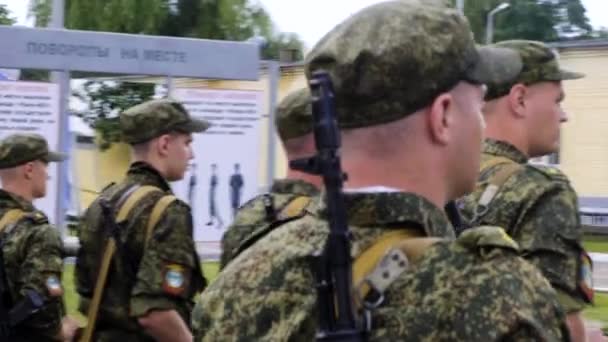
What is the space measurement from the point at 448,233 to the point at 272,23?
35.8 meters

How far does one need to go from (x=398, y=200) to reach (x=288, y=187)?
2671 mm

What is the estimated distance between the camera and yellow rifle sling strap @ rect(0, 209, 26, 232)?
6125 mm

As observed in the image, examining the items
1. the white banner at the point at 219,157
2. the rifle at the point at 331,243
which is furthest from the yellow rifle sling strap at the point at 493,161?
the white banner at the point at 219,157

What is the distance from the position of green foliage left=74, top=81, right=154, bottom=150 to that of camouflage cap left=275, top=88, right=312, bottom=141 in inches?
435

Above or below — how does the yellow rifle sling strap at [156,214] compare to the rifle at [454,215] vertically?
below

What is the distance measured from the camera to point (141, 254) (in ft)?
17.2

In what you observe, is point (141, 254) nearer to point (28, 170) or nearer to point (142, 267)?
point (142, 267)

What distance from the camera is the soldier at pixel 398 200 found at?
212 cm

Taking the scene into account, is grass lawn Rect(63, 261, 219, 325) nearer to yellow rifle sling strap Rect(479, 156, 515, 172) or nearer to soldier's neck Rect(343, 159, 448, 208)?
yellow rifle sling strap Rect(479, 156, 515, 172)

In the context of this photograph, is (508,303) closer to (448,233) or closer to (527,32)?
(448,233)

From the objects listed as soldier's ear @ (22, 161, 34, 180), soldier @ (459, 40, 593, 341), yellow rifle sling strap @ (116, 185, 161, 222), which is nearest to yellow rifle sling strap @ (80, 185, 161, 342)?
yellow rifle sling strap @ (116, 185, 161, 222)

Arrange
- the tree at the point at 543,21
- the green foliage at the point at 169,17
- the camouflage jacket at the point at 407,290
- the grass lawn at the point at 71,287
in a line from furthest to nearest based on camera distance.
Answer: the tree at the point at 543,21 < the green foliage at the point at 169,17 < the grass lawn at the point at 71,287 < the camouflage jacket at the point at 407,290

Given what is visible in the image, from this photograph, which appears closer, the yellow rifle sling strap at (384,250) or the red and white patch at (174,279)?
the yellow rifle sling strap at (384,250)

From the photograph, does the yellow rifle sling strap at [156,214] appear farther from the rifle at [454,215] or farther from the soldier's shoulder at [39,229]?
the rifle at [454,215]
